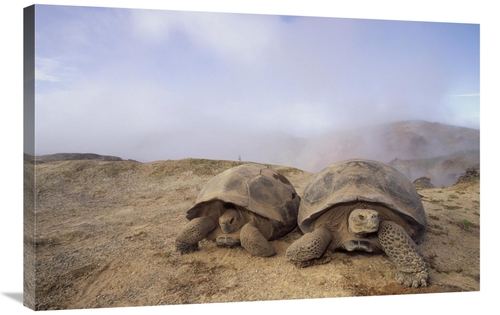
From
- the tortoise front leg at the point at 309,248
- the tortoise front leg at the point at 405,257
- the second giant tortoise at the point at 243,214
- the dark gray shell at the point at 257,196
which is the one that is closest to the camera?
the tortoise front leg at the point at 405,257

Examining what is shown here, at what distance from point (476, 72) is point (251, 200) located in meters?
3.40

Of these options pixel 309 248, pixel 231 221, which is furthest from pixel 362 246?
pixel 231 221

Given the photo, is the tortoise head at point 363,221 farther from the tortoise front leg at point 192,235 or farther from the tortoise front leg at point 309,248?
the tortoise front leg at point 192,235

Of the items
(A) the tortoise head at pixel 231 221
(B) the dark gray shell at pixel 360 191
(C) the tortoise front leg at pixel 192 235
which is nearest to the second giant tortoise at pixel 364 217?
(B) the dark gray shell at pixel 360 191

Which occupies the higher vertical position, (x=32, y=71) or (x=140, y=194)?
(x=32, y=71)

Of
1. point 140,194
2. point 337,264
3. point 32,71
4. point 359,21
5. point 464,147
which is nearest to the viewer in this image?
point 32,71

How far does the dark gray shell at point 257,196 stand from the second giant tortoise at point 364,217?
0.28 meters

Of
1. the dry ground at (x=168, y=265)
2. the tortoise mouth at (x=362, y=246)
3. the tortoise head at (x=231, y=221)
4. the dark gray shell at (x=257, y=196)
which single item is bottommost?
the dry ground at (x=168, y=265)

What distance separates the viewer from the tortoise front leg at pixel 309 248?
3.94 m

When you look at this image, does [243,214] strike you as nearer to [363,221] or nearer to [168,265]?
[168,265]

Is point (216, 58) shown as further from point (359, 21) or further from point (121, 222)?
point (121, 222)

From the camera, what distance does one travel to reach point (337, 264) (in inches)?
161

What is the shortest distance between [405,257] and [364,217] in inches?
21.1
